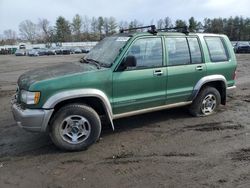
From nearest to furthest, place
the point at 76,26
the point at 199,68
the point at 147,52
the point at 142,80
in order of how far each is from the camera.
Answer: the point at 142,80
the point at 147,52
the point at 199,68
the point at 76,26

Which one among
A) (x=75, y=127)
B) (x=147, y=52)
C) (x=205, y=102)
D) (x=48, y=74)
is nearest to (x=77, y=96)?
(x=75, y=127)

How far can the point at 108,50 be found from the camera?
18.1 feet

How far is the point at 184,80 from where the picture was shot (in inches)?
231

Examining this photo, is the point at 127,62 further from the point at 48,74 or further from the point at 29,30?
the point at 29,30

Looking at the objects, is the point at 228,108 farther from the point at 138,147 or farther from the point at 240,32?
the point at 240,32

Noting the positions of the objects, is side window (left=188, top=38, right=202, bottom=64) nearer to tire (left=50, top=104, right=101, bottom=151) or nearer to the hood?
the hood

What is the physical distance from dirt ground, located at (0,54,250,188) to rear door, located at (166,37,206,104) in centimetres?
71

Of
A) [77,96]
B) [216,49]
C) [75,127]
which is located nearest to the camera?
[77,96]

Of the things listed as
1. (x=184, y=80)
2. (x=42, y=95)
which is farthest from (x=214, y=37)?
(x=42, y=95)

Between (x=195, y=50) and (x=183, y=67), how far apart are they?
0.55 meters

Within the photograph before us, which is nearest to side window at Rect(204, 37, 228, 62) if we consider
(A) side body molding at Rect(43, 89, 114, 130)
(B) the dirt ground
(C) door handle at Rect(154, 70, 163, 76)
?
(B) the dirt ground

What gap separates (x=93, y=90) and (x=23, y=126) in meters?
1.26

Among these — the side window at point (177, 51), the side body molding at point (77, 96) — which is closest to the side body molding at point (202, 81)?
the side window at point (177, 51)

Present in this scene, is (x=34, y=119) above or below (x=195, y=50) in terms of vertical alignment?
below
